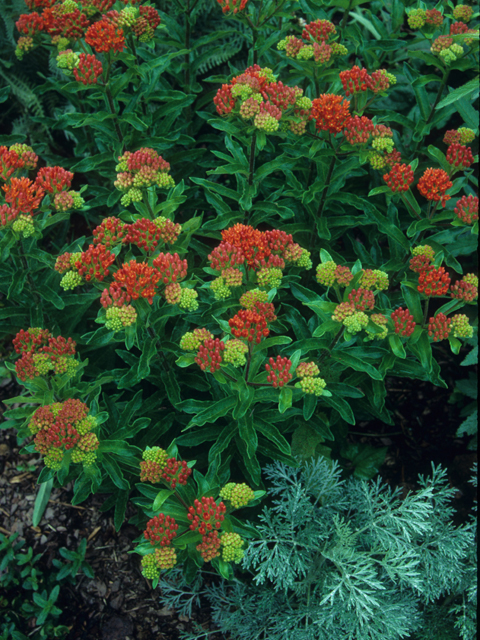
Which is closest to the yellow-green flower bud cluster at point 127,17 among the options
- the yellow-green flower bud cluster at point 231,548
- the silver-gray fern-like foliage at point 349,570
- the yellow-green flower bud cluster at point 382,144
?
the yellow-green flower bud cluster at point 382,144

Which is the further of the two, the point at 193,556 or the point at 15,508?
the point at 15,508

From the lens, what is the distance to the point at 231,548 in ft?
7.67

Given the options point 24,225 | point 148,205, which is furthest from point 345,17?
point 24,225

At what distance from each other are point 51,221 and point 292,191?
1431mm

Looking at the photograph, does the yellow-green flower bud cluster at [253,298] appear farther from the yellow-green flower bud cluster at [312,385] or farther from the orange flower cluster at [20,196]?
the orange flower cluster at [20,196]

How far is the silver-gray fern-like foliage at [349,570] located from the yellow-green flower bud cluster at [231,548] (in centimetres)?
38

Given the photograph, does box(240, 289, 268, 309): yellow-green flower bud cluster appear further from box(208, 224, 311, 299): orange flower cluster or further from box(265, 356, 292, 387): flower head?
box(265, 356, 292, 387): flower head

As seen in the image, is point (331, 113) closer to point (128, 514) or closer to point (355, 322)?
point (355, 322)

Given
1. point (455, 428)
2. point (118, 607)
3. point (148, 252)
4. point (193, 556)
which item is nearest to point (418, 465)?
point (455, 428)

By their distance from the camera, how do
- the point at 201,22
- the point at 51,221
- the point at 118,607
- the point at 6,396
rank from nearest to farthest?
the point at 51,221, the point at 118,607, the point at 6,396, the point at 201,22

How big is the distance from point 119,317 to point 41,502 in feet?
6.68

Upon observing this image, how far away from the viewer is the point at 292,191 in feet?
10.9

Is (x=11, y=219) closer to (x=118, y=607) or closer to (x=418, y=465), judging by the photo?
(x=118, y=607)

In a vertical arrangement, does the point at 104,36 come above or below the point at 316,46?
above
